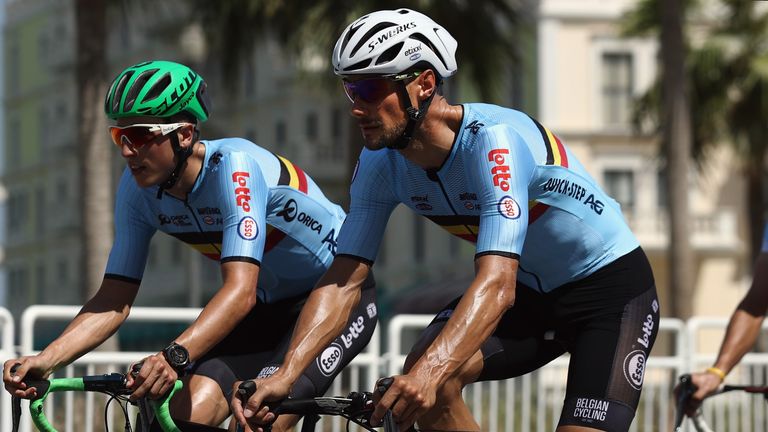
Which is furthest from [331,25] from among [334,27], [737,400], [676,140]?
[737,400]

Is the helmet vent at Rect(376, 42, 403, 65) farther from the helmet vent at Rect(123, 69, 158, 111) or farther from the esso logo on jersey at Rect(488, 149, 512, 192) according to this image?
the helmet vent at Rect(123, 69, 158, 111)

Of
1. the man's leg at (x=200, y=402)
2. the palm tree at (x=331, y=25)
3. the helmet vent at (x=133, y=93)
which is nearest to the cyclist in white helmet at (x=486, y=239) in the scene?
the man's leg at (x=200, y=402)

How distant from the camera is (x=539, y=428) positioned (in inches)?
424

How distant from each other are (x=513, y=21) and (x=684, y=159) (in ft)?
10.9

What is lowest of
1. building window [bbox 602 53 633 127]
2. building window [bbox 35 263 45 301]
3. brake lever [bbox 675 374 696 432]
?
brake lever [bbox 675 374 696 432]

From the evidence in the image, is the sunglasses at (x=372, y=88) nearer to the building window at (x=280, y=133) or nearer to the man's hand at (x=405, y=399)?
the man's hand at (x=405, y=399)

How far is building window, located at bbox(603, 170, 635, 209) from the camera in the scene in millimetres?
42250

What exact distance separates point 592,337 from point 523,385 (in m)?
5.17

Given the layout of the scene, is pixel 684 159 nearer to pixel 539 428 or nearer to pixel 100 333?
pixel 539 428

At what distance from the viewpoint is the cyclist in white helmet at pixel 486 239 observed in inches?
205

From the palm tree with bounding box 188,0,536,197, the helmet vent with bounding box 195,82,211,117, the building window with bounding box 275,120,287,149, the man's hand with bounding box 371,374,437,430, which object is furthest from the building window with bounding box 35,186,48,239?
the man's hand with bounding box 371,374,437,430

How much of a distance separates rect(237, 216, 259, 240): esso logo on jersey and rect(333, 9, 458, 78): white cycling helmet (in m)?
0.78

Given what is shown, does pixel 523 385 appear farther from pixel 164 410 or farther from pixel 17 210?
pixel 17 210

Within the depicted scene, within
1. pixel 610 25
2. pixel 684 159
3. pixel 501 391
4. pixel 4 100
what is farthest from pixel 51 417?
pixel 4 100
